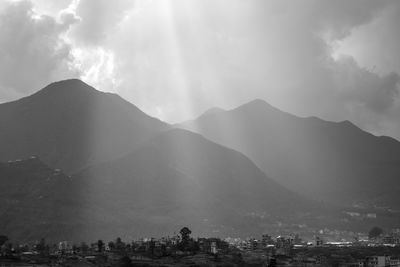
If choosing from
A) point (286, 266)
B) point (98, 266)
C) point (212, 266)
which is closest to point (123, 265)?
point (98, 266)

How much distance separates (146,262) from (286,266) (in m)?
40.9

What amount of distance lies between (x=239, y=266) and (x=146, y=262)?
27.3 meters

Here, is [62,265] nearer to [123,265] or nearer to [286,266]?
[123,265]

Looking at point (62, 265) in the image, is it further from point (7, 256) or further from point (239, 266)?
point (239, 266)

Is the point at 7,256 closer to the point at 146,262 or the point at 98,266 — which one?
the point at 98,266

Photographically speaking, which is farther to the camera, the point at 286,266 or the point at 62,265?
the point at 286,266

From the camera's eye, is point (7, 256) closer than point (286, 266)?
Yes

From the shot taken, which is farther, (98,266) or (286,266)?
(286,266)

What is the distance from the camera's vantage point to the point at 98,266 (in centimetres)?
18312

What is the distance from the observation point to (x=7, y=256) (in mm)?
184500

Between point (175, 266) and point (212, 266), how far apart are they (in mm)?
11184

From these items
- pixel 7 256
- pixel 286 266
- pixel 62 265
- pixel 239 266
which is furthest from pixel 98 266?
pixel 286 266

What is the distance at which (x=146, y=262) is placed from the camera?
190 metres

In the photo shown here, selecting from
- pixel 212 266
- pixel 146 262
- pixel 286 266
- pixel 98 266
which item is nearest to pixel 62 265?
pixel 98 266
